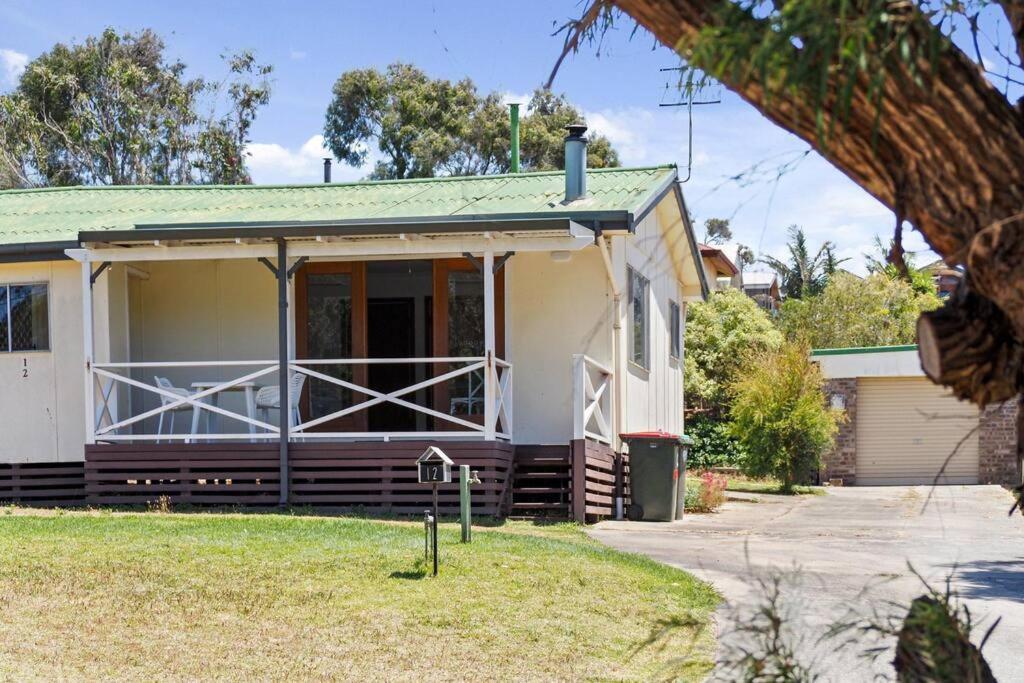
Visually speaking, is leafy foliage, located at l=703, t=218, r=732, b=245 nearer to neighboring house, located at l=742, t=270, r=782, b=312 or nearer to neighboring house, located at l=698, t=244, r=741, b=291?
A: neighboring house, located at l=742, t=270, r=782, b=312

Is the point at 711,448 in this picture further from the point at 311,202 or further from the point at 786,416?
the point at 311,202

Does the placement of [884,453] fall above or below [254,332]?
below

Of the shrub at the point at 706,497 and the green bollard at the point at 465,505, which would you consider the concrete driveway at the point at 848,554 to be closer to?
the shrub at the point at 706,497

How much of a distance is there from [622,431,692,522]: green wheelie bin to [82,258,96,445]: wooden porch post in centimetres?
591

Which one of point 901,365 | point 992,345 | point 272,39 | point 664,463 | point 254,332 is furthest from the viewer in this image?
point 272,39

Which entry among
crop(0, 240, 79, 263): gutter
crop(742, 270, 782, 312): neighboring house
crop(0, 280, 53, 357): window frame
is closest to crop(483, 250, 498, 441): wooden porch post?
crop(0, 240, 79, 263): gutter

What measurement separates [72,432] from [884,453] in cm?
1585

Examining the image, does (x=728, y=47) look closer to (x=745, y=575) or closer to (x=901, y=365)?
(x=745, y=575)

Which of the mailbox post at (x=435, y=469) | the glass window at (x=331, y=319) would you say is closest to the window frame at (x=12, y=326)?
the glass window at (x=331, y=319)

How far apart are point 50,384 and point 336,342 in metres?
3.32

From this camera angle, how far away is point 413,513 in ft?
44.3

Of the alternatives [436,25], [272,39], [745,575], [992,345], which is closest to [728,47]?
[992,345]

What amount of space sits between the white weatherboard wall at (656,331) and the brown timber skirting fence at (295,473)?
2830mm

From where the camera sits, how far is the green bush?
27.1 m
